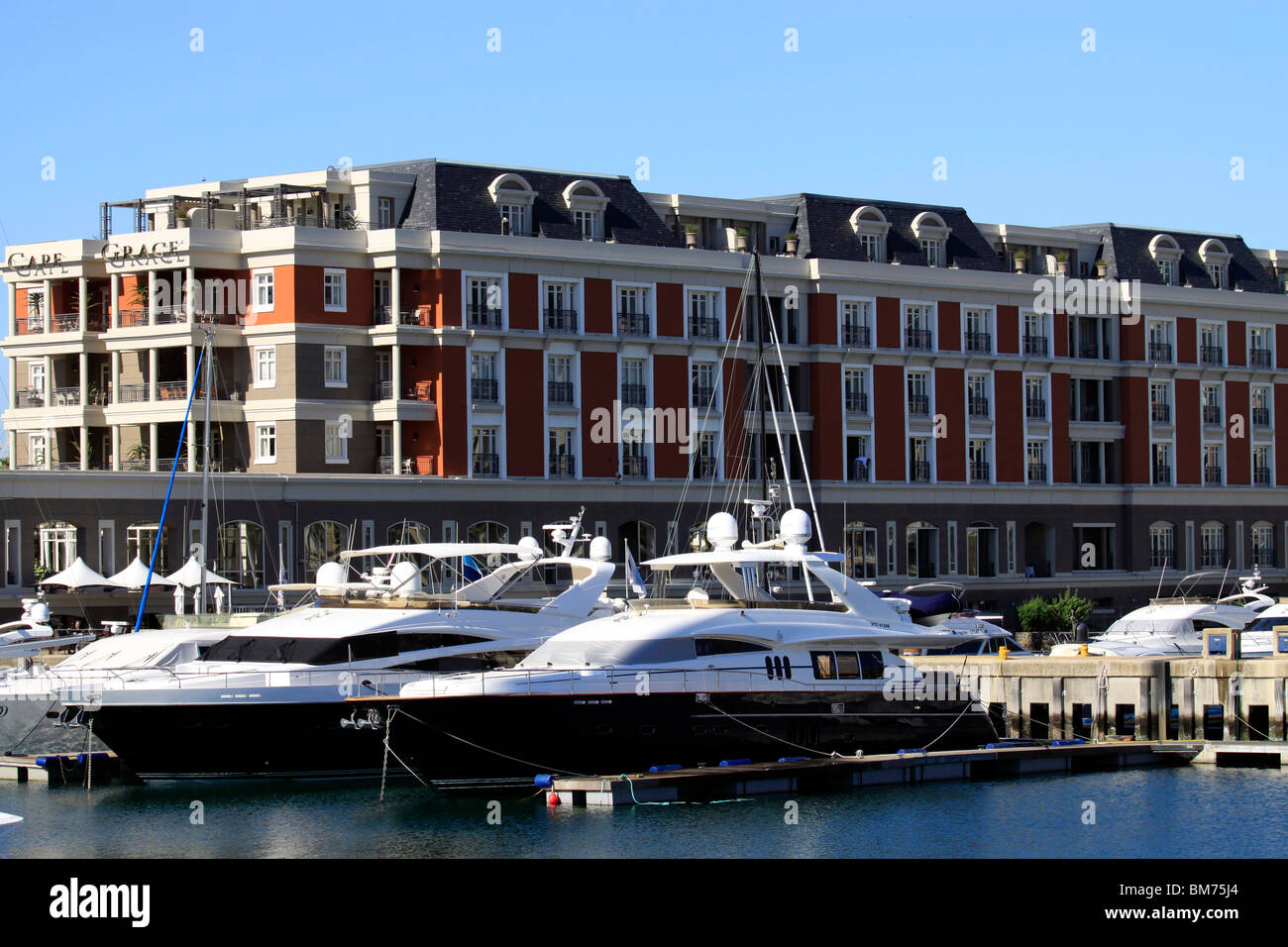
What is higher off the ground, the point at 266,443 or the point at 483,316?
the point at 483,316

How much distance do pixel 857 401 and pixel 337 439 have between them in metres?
23.4

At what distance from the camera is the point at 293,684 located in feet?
131

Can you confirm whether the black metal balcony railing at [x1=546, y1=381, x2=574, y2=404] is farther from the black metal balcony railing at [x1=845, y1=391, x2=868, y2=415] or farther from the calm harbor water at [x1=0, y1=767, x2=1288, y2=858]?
the calm harbor water at [x1=0, y1=767, x2=1288, y2=858]

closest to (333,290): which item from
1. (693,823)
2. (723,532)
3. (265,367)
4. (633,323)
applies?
(265,367)

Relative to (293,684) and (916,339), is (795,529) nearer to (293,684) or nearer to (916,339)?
(293,684)

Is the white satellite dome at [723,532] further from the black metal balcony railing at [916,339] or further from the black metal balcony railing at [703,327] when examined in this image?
the black metal balcony railing at [916,339]

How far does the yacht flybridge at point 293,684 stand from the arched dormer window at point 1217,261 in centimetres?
5768

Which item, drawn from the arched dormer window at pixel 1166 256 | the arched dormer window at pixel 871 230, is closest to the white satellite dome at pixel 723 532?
the arched dormer window at pixel 871 230

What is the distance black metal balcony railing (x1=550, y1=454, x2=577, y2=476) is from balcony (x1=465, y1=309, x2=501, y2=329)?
19.1 feet

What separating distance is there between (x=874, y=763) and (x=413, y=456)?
36113mm
